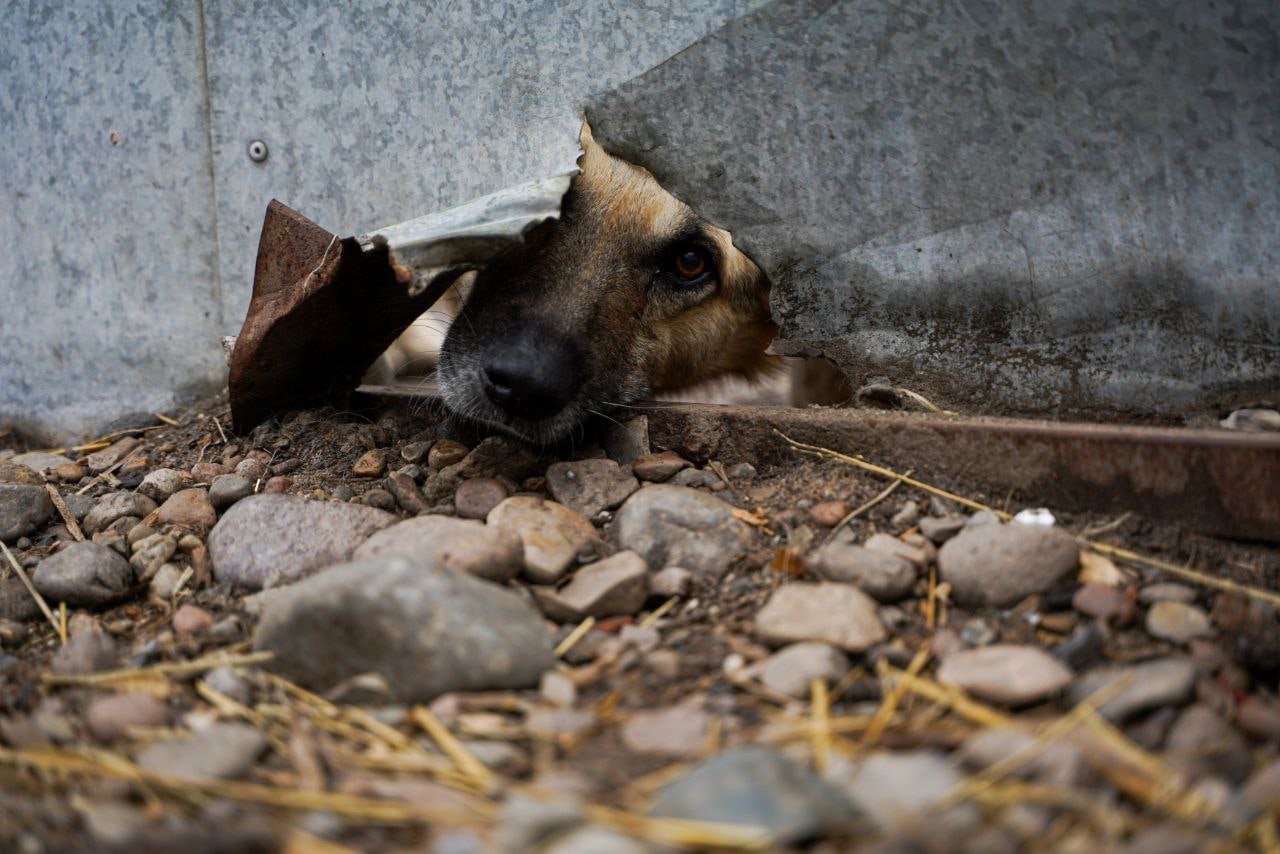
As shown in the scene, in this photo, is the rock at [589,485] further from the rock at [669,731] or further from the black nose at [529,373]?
the rock at [669,731]

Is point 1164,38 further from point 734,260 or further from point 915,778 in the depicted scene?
point 915,778

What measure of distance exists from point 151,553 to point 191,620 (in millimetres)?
392

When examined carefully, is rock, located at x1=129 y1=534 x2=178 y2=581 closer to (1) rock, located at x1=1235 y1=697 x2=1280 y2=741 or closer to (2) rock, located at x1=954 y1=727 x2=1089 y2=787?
(2) rock, located at x1=954 y1=727 x2=1089 y2=787

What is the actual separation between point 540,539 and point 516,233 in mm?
771

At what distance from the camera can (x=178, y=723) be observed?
1.30 metres

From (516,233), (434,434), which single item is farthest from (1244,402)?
(434,434)

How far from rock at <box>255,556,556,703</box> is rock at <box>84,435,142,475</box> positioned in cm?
168

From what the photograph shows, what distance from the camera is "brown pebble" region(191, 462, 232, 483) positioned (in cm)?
235

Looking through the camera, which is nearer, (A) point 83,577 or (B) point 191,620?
(B) point 191,620

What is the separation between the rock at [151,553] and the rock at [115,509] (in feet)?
0.79

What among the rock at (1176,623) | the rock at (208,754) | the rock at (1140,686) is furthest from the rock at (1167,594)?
the rock at (208,754)

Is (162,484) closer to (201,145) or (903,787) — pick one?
(201,145)

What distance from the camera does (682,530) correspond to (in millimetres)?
1833

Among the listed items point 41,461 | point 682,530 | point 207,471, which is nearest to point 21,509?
point 207,471
